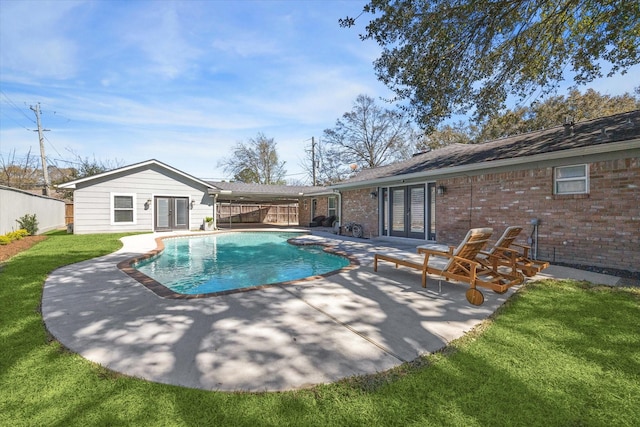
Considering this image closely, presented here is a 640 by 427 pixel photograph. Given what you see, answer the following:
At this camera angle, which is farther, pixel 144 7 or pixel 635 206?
pixel 144 7

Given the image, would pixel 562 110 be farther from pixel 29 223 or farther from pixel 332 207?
pixel 29 223

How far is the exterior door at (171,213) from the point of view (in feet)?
59.1

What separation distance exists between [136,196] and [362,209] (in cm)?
1285

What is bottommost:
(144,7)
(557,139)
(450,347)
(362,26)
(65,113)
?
(450,347)

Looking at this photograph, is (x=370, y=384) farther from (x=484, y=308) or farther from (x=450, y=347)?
(x=484, y=308)

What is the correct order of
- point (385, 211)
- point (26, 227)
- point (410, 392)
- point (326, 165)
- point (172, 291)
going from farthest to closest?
point (326, 165), point (26, 227), point (385, 211), point (172, 291), point (410, 392)

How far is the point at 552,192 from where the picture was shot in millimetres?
7824

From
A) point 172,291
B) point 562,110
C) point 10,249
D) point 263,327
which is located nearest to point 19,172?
point 10,249

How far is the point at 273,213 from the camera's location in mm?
27672

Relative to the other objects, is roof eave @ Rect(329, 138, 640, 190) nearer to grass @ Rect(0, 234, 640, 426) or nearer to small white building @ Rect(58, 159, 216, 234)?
grass @ Rect(0, 234, 640, 426)

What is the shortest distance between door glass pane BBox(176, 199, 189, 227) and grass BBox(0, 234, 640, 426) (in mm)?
16091

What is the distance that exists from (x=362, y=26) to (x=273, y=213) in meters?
21.2

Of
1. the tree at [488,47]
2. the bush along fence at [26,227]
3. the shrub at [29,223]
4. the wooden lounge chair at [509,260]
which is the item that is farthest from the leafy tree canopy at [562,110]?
the shrub at [29,223]

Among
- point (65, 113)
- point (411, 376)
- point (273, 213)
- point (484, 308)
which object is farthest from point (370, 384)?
point (65, 113)
